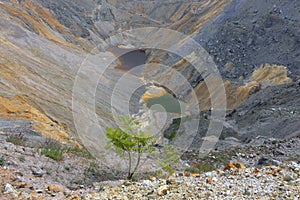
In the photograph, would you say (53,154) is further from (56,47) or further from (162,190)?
(56,47)

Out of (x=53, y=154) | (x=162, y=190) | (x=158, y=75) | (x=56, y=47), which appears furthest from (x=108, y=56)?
(x=162, y=190)

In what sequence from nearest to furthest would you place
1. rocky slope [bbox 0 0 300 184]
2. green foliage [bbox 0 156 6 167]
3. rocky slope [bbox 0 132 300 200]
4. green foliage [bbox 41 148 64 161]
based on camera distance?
1. rocky slope [bbox 0 132 300 200]
2. green foliage [bbox 0 156 6 167]
3. green foliage [bbox 41 148 64 161]
4. rocky slope [bbox 0 0 300 184]

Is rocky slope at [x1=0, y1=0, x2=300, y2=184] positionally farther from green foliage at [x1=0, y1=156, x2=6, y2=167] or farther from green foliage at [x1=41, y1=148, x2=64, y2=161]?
green foliage at [x1=0, y1=156, x2=6, y2=167]

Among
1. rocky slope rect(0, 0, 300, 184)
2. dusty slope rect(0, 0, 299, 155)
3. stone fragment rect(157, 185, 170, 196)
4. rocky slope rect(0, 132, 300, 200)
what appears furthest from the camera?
dusty slope rect(0, 0, 299, 155)

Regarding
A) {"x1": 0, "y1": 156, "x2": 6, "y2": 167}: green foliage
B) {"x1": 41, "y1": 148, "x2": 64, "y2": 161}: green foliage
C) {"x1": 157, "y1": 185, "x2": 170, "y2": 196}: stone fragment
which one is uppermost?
{"x1": 41, "y1": 148, "x2": 64, "y2": 161}: green foliage

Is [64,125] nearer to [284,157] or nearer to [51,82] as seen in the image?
[51,82]

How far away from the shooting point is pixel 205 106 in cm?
3525

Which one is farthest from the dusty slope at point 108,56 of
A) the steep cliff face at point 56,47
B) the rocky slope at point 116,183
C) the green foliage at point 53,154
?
the rocky slope at point 116,183

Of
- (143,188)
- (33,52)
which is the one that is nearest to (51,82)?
(33,52)

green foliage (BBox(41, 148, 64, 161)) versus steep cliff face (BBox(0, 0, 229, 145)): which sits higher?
steep cliff face (BBox(0, 0, 229, 145))

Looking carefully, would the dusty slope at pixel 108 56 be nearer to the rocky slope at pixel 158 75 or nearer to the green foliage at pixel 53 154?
the rocky slope at pixel 158 75

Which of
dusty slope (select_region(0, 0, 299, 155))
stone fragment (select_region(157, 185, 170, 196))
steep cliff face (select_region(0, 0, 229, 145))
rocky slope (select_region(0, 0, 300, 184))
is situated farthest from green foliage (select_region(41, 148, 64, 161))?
dusty slope (select_region(0, 0, 299, 155))

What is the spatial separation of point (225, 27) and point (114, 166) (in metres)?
37.5

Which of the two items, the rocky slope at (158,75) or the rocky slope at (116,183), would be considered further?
the rocky slope at (158,75)
